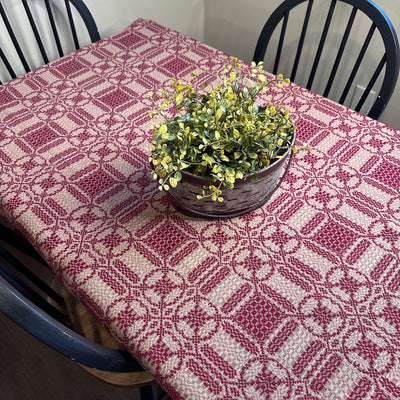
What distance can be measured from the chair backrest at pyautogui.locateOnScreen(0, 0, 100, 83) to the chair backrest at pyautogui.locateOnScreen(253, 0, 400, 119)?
0.68 m

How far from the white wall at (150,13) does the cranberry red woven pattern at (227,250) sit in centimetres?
65

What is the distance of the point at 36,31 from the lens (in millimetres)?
1348

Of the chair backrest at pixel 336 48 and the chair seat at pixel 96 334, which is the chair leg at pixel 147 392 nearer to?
the chair seat at pixel 96 334

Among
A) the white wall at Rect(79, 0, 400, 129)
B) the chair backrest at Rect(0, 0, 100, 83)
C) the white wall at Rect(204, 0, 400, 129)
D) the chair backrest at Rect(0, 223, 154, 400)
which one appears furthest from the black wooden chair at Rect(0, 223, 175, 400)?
the white wall at Rect(204, 0, 400, 129)

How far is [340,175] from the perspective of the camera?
87 cm

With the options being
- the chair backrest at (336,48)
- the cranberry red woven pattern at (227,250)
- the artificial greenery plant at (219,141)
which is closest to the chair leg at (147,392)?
the cranberry red woven pattern at (227,250)

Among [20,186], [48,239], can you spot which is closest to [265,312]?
[48,239]

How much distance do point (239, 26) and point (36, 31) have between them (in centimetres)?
97

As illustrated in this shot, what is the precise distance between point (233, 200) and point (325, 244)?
21 cm

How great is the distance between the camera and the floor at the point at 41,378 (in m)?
1.27

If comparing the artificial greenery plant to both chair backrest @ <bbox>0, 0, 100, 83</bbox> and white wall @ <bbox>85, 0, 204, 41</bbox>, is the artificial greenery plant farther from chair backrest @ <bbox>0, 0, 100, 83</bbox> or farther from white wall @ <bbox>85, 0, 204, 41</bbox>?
white wall @ <bbox>85, 0, 204, 41</bbox>

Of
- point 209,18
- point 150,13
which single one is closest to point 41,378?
point 150,13

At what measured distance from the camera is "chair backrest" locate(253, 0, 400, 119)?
1.09 metres

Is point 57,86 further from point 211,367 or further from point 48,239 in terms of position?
point 211,367
